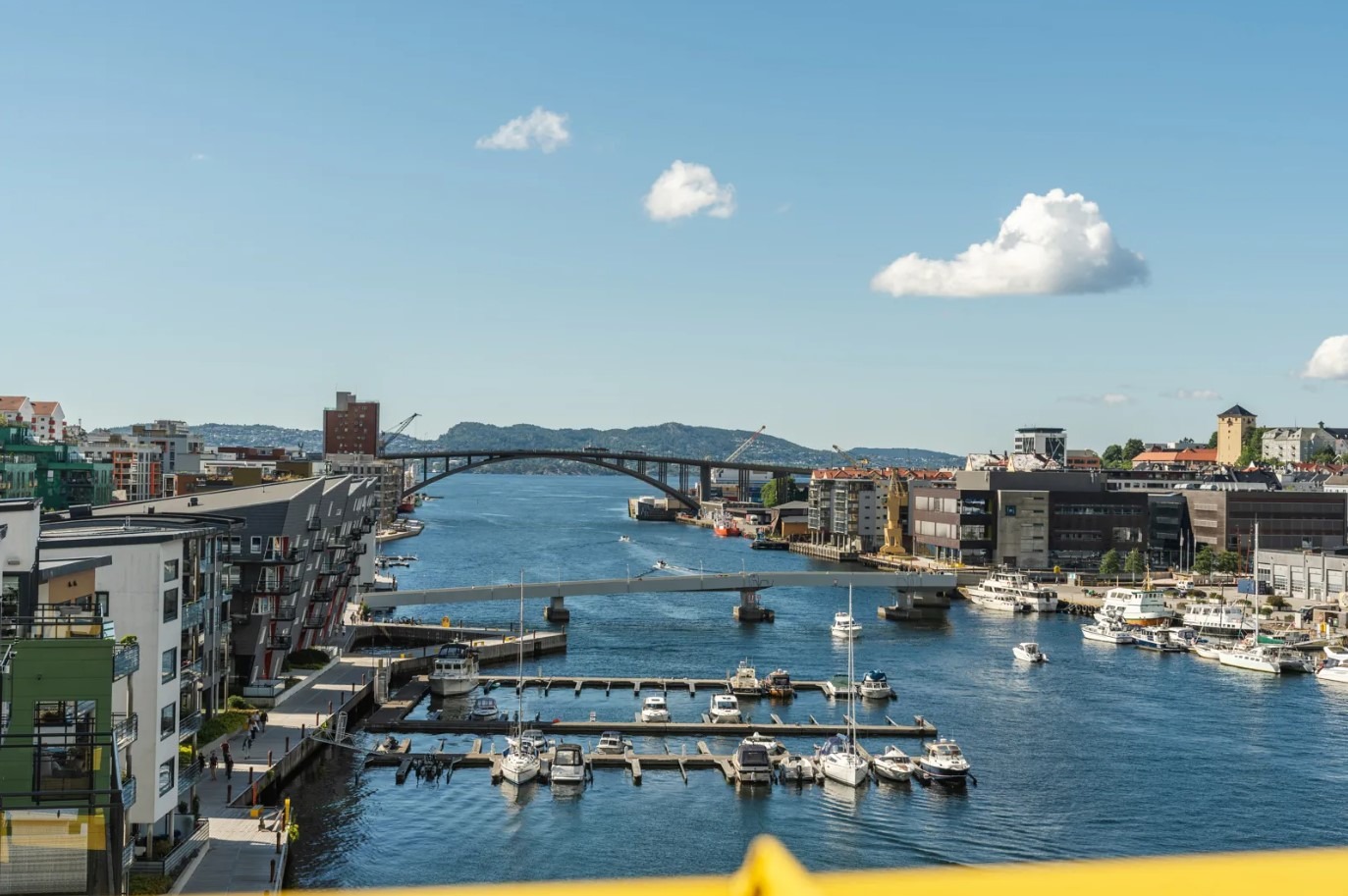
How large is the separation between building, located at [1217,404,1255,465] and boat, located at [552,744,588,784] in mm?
69882

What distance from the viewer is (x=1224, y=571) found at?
129ft

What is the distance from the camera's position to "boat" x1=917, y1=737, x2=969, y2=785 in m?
15.3

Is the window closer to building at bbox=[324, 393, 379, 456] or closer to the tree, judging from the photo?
the tree

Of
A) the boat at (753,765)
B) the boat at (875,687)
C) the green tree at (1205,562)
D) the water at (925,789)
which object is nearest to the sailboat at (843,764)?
the water at (925,789)

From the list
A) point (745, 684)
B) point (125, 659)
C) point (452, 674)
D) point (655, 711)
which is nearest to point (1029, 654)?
point (745, 684)

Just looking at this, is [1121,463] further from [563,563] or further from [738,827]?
[738,827]

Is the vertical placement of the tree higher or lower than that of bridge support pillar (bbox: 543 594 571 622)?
higher

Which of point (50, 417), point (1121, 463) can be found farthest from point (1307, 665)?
point (1121, 463)

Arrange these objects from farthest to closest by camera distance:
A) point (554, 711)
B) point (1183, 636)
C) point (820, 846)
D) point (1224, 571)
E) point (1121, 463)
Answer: point (1121, 463)
point (1224, 571)
point (1183, 636)
point (554, 711)
point (820, 846)

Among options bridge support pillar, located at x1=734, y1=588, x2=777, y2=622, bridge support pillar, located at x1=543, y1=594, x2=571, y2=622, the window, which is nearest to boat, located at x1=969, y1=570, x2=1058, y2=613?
bridge support pillar, located at x1=734, y1=588, x2=777, y2=622

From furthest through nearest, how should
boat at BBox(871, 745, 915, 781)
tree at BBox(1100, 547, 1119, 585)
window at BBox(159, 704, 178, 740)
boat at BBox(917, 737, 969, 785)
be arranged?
tree at BBox(1100, 547, 1119, 585)
boat at BBox(871, 745, 915, 781)
boat at BBox(917, 737, 969, 785)
window at BBox(159, 704, 178, 740)

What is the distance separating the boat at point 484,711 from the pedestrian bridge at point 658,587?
8746 millimetres

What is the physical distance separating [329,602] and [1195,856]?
903 inches

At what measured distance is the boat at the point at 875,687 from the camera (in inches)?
827
